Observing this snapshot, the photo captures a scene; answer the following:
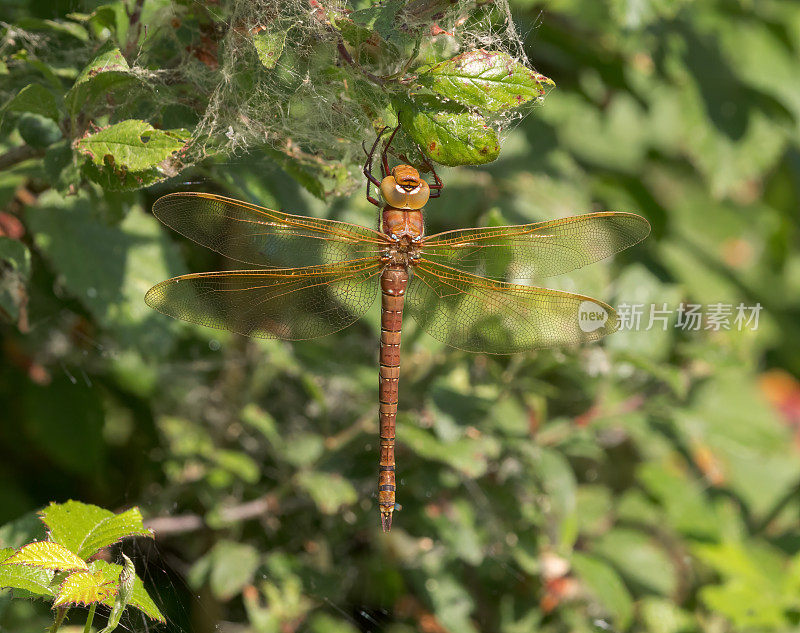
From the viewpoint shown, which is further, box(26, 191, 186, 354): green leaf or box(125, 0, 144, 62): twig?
box(26, 191, 186, 354): green leaf

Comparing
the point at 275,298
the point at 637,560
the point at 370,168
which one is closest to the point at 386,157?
the point at 370,168

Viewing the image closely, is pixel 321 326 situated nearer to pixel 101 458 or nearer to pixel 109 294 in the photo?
pixel 109 294

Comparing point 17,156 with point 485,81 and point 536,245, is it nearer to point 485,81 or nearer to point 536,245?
point 485,81

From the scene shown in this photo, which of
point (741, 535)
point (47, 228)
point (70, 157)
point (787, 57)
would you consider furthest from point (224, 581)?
point (787, 57)

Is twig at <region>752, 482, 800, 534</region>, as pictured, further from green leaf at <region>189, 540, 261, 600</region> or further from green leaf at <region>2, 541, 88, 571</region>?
green leaf at <region>2, 541, 88, 571</region>

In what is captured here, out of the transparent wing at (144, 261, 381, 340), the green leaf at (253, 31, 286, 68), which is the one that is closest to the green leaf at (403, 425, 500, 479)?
the transparent wing at (144, 261, 381, 340)
